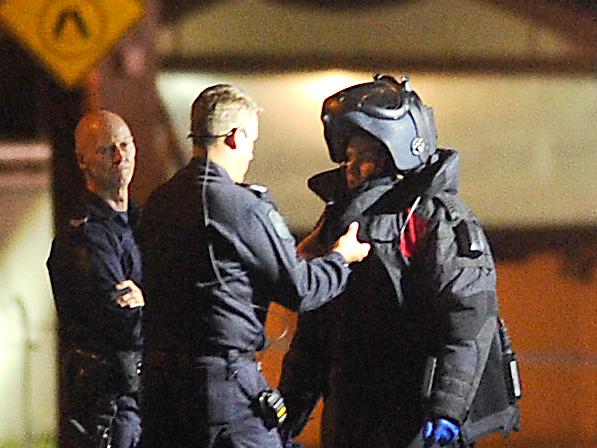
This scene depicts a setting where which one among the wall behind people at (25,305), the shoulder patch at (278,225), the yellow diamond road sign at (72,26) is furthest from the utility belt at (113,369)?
the wall behind people at (25,305)

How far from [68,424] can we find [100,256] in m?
0.66

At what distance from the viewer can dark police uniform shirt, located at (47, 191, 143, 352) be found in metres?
3.87

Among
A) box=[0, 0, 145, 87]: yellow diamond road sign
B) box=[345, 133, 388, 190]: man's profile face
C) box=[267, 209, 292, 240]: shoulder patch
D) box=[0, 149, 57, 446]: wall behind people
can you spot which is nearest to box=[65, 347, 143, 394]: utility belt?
box=[267, 209, 292, 240]: shoulder patch

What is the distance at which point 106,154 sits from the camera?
399 cm

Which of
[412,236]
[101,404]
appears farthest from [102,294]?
[412,236]

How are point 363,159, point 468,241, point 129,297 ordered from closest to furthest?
point 468,241
point 363,159
point 129,297

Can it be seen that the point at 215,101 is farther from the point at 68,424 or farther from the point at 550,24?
the point at 550,24

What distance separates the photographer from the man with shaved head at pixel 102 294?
3.88 meters

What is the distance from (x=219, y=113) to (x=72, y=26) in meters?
1.24

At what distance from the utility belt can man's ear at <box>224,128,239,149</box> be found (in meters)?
0.87

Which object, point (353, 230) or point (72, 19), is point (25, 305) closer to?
point (72, 19)

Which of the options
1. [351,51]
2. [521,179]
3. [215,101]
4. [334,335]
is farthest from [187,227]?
[521,179]

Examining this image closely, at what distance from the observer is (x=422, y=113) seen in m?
3.54

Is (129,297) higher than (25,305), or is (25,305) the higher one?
(129,297)
